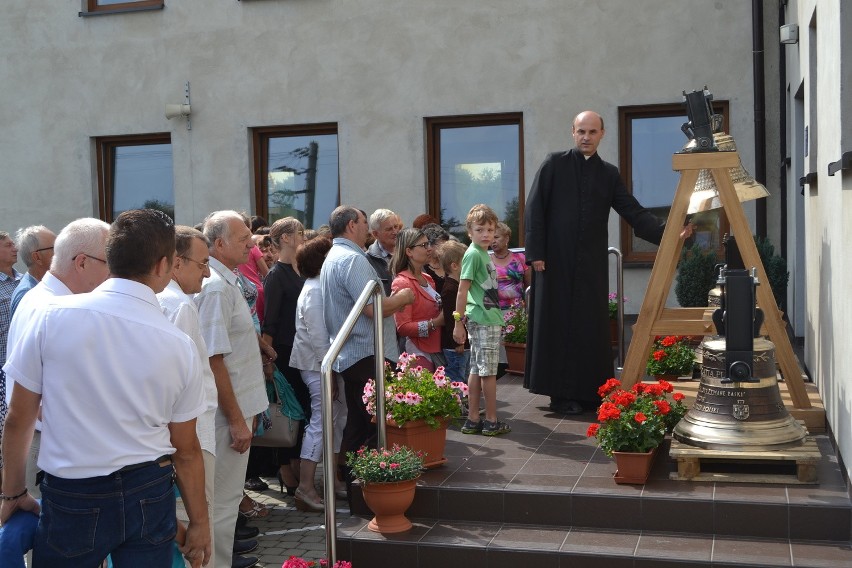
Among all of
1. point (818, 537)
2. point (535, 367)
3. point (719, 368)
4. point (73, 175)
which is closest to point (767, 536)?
point (818, 537)

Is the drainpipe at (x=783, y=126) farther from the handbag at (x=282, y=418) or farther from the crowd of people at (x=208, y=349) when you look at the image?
the handbag at (x=282, y=418)

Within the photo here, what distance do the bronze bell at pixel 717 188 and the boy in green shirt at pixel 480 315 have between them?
132 centimetres

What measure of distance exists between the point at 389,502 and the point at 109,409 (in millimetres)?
2400

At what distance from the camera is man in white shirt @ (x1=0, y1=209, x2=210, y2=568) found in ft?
10.6

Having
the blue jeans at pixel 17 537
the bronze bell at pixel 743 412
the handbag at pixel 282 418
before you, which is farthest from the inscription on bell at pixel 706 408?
the blue jeans at pixel 17 537

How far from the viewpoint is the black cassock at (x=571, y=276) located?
24.2 ft

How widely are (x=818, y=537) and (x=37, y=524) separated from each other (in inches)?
141

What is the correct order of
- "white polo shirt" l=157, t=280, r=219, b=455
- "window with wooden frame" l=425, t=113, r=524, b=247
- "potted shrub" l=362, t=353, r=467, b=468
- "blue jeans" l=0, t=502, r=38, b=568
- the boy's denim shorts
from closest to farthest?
"blue jeans" l=0, t=502, r=38, b=568, "white polo shirt" l=157, t=280, r=219, b=455, "potted shrub" l=362, t=353, r=467, b=468, the boy's denim shorts, "window with wooden frame" l=425, t=113, r=524, b=247

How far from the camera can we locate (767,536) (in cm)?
505

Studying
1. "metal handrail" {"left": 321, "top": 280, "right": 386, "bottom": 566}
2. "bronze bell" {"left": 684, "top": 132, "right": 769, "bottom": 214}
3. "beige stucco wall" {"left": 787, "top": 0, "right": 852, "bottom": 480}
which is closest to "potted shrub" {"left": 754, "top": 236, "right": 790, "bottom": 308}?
"beige stucco wall" {"left": 787, "top": 0, "right": 852, "bottom": 480}

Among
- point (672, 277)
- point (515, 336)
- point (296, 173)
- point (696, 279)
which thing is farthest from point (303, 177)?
point (672, 277)

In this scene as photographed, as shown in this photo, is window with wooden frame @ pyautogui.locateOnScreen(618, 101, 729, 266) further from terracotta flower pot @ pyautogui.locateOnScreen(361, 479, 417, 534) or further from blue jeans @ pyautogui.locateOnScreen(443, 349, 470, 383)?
terracotta flower pot @ pyautogui.locateOnScreen(361, 479, 417, 534)

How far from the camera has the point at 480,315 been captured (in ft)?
21.9

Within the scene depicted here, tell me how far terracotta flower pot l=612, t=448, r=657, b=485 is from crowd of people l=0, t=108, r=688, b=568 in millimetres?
1283
